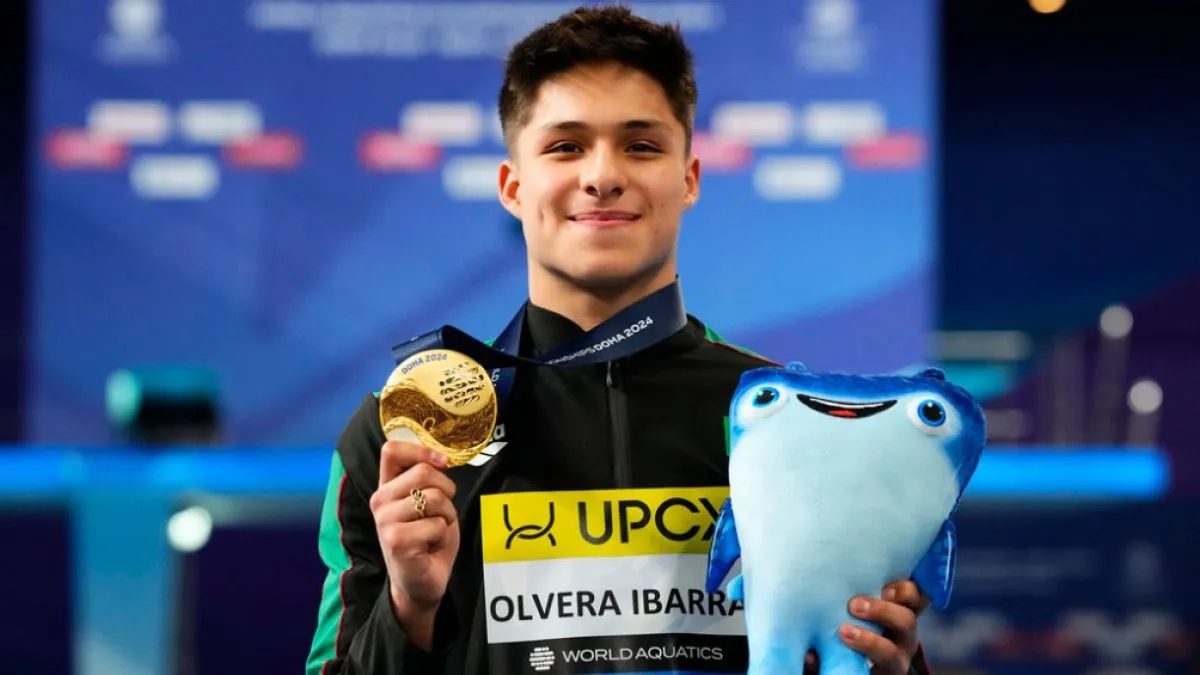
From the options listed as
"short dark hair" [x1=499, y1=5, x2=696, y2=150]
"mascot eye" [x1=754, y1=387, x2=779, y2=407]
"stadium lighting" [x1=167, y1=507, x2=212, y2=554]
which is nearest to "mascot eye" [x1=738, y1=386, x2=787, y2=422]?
"mascot eye" [x1=754, y1=387, x2=779, y2=407]

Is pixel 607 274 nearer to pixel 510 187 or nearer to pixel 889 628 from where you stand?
pixel 510 187

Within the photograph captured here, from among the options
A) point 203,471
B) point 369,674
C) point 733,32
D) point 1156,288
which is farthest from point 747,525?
point 1156,288

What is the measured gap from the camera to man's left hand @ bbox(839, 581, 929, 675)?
128cm

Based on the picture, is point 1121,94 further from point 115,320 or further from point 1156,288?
point 115,320

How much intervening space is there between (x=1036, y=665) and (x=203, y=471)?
6.70 feet

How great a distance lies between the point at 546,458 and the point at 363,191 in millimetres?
3421

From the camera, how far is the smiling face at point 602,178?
4.83 ft

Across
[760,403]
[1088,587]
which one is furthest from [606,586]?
[1088,587]

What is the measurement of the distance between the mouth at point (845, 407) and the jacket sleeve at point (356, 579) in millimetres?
384

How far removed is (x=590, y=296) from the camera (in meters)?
1.54

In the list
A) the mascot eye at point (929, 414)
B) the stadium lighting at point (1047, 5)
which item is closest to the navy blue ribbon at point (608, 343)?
the mascot eye at point (929, 414)

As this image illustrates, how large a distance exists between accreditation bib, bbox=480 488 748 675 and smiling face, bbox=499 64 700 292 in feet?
0.75

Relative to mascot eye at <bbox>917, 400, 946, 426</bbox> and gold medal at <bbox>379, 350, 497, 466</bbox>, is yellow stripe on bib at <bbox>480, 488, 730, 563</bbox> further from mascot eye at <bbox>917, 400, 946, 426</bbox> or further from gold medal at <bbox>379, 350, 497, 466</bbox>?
mascot eye at <bbox>917, 400, 946, 426</bbox>

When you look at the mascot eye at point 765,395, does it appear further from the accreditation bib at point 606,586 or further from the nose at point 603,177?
the nose at point 603,177
